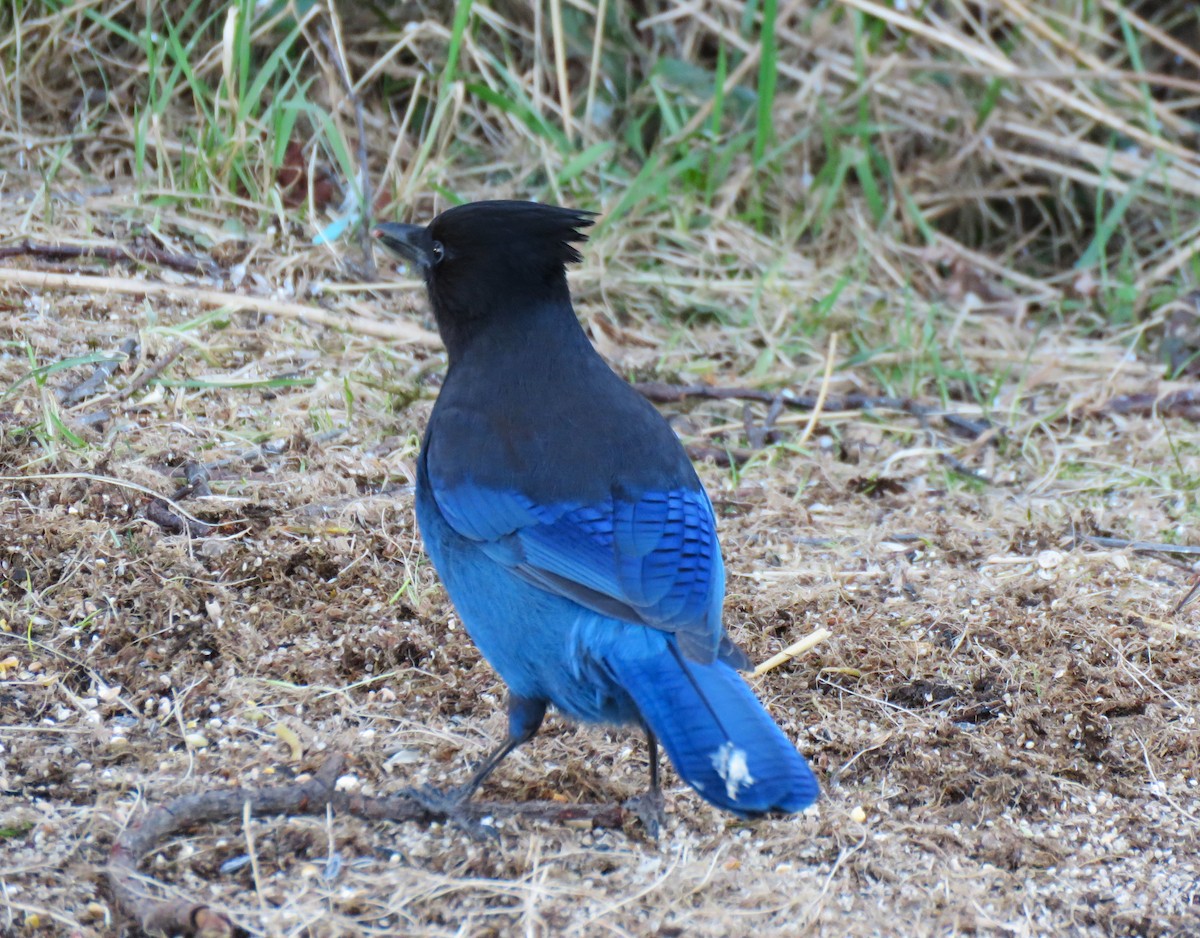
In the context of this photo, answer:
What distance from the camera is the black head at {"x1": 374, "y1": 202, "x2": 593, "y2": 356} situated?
3.01m

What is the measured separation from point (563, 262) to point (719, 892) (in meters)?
1.34

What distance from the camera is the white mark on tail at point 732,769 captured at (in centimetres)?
213

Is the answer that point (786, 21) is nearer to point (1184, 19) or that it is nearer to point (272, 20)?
point (1184, 19)

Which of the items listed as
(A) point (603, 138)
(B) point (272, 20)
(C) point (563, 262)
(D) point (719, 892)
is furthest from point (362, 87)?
(D) point (719, 892)

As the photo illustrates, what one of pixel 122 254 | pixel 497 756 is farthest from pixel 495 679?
pixel 122 254

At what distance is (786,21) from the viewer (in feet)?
20.0

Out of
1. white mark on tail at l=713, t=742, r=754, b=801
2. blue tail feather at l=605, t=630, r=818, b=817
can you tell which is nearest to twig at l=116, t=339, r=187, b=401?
blue tail feather at l=605, t=630, r=818, b=817

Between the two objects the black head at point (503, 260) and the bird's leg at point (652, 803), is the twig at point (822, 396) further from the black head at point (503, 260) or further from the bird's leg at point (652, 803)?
the bird's leg at point (652, 803)

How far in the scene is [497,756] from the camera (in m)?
2.66

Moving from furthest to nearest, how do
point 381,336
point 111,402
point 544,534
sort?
point 381,336
point 111,402
point 544,534

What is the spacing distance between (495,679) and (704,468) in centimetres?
120

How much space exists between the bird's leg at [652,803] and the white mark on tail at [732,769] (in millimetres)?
393

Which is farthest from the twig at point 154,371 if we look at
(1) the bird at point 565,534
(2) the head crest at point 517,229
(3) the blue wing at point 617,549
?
(3) the blue wing at point 617,549

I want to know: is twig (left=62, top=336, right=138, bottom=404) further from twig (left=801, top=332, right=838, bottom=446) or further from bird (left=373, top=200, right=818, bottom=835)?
twig (left=801, top=332, right=838, bottom=446)
